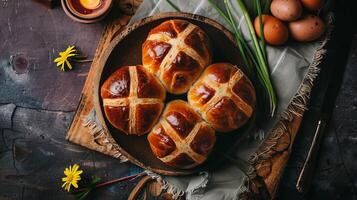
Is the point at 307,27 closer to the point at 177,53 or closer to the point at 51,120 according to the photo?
the point at 177,53

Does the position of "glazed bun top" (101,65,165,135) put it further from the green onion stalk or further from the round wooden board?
the green onion stalk

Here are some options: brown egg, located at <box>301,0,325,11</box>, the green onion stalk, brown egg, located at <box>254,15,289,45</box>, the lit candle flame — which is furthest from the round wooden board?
brown egg, located at <box>301,0,325,11</box>

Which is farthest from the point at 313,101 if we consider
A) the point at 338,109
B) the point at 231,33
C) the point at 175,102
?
the point at 175,102

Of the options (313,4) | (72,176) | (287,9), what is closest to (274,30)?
(287,9)

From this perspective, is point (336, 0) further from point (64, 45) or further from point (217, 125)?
point (64, 45)

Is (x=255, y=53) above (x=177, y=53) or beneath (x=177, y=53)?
beneath

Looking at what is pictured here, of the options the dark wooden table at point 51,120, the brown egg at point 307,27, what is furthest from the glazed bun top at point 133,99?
the brown egg at point 307,27
